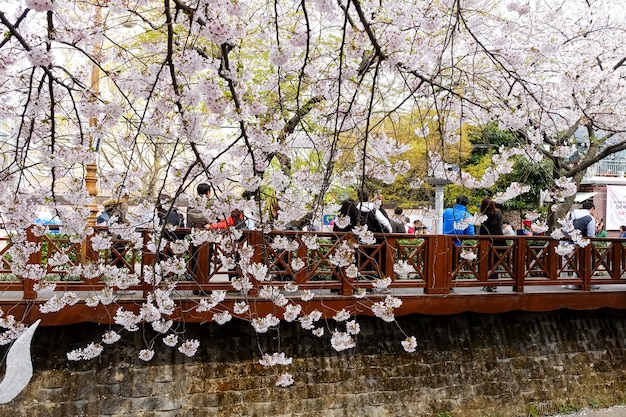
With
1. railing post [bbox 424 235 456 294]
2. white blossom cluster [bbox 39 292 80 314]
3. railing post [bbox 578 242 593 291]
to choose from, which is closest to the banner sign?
railing post [bbox 578 242 593 291]

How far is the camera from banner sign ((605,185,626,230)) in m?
22.1

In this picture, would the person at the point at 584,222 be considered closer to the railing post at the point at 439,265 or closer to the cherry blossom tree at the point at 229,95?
the railing post at the point at 439,265

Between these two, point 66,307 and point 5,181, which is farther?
point 66,307

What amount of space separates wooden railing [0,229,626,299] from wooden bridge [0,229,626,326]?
0.04ft

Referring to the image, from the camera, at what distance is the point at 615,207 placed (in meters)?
22.2

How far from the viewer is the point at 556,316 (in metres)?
9.65

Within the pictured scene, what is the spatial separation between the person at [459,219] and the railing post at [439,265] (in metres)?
0.24

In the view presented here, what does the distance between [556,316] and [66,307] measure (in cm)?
731

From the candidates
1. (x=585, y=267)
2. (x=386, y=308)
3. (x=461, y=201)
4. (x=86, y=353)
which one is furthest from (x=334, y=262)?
(x=585, y=267)

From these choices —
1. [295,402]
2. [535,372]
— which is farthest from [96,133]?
[535,372]

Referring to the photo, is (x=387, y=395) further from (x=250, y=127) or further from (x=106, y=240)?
(x=250, y=127)

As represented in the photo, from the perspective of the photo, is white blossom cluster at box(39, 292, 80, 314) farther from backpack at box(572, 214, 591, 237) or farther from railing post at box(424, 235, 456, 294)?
backpack at box(572, 214, 591, 237)

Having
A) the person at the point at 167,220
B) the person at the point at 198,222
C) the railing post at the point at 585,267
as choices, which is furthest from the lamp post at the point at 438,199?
the person at the point at 167,220

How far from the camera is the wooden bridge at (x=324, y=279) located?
6293 mm
